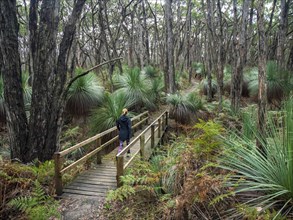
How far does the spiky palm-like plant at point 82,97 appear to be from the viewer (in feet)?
35.1

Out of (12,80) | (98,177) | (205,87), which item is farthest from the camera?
(205,87)

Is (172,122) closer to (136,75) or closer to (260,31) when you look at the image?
(136,75)

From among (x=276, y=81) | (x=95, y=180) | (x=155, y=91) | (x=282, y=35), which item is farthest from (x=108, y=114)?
(x=282, y=35)

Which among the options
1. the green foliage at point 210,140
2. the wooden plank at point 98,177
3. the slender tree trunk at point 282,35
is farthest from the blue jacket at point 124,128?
the slender tree trunk at point 282,35

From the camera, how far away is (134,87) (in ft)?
39.4

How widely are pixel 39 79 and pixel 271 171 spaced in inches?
198

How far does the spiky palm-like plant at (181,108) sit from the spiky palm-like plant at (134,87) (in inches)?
55.6

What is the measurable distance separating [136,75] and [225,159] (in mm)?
9368

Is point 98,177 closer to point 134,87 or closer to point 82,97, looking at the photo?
point 82,97

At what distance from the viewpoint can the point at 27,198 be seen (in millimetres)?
4082

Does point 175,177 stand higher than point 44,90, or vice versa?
point 44,90

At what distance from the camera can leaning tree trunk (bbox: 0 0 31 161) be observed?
520 centimetres

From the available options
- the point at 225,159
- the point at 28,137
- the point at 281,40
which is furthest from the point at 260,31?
the point at 281,40

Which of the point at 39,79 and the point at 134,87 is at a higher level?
the point at 39,79
